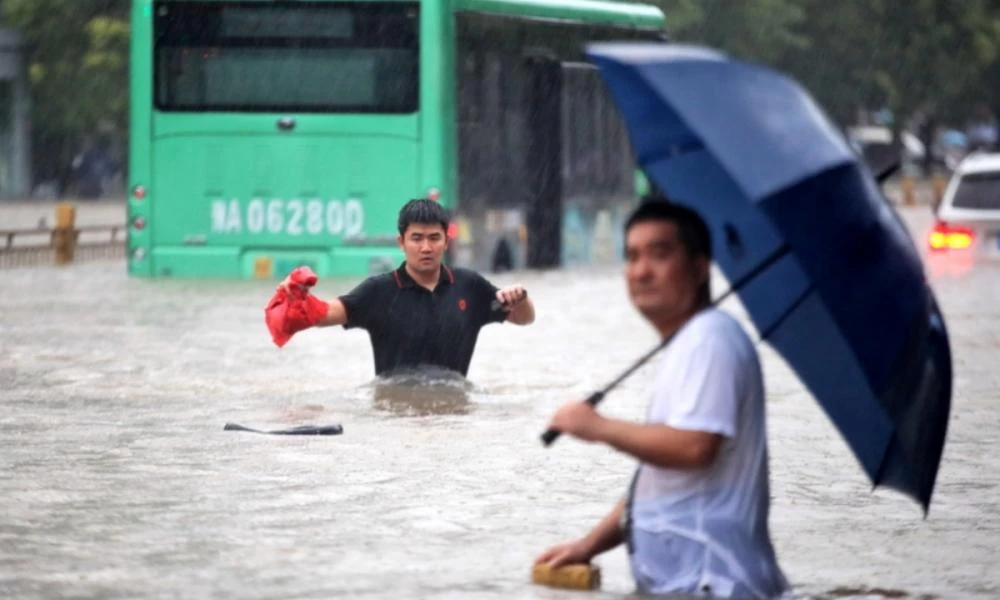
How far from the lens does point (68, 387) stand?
15.3 m

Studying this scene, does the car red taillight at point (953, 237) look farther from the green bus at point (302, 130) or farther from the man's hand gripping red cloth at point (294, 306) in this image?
the man's hand gripping red cloth at point (294, 306)

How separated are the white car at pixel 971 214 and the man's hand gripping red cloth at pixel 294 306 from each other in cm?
1562

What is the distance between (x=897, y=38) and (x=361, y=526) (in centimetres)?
6908

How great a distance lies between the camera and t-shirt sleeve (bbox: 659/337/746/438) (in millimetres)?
5766

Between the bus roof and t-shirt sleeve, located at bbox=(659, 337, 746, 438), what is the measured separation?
64.5 feet

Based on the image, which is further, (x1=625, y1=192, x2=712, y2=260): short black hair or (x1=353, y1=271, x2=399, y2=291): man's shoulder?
(x1=353, y1=271, x2=399, y2=291): man's shoulder

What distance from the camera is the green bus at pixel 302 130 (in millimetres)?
24922

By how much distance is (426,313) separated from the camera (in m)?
12.6

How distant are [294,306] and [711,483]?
5.64 metres

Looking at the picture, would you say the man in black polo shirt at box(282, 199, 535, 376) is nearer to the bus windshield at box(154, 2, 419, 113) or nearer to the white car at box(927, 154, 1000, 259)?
the bus windshield at box(154, 2, 419, 113)

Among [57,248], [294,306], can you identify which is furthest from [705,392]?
[57,248]

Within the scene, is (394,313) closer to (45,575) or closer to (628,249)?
(45,575)

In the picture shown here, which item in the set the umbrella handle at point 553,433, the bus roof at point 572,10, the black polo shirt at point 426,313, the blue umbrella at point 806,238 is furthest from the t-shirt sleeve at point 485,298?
the bus roof at point 572,10

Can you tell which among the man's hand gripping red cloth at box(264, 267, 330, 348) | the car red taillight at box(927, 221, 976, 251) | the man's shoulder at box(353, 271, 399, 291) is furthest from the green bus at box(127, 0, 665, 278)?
the man's hand gripping red cloth at box(264, 267, 330, 348)
